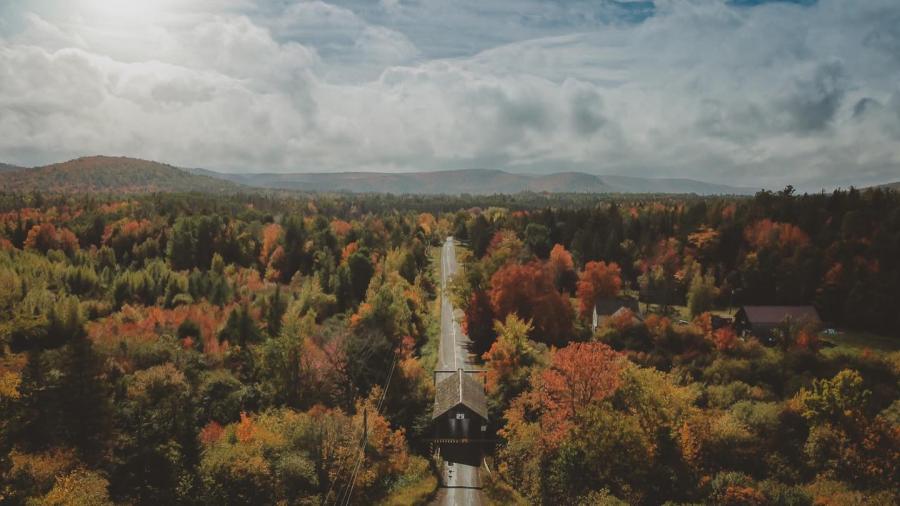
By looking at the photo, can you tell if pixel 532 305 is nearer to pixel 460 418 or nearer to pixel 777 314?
pixel 460 418

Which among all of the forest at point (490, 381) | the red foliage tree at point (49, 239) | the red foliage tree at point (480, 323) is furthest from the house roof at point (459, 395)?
the red foliage tree at point (49, 239)

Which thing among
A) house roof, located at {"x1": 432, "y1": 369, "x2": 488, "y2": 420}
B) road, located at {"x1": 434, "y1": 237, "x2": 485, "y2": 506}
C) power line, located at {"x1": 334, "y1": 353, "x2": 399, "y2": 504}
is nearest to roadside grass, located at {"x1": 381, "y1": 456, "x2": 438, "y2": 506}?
road, located at {"x1": 434, "y1": 237, "x2": 485, "y2": 506}

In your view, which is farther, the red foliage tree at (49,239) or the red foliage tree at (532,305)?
the red foliage tree at (49,239)

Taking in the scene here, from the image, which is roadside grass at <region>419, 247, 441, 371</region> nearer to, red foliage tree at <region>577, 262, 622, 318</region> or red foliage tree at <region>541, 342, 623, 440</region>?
red foliage tree at <region>541, 342, 623, 440</region>

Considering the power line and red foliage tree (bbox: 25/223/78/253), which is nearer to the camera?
the power line

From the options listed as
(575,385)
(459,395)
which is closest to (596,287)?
(575,385)

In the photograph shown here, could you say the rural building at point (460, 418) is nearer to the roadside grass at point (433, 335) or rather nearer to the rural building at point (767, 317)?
the roadside grass at point (433, 335)
